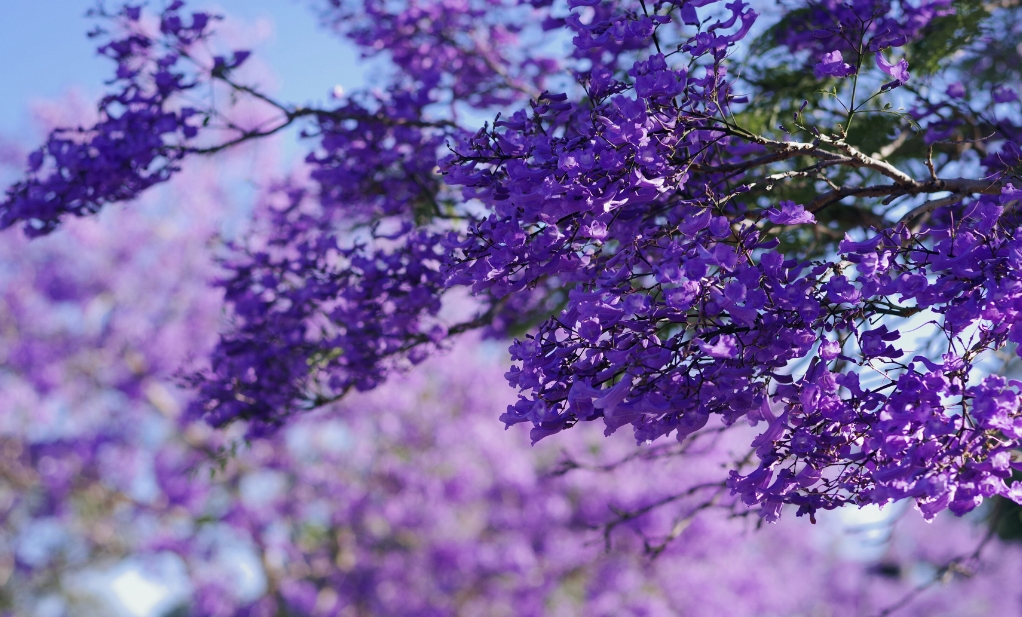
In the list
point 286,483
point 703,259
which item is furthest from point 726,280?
point 286,483

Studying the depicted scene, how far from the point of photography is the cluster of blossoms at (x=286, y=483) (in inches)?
507

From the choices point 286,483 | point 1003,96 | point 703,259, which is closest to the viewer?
point 703,259

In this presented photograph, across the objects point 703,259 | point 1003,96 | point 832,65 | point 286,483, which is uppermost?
point 286,483

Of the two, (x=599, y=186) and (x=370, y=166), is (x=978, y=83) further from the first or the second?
(x=599, y=186)

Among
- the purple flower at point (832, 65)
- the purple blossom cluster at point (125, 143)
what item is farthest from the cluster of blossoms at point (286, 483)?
the purple flower at point (832, 65)

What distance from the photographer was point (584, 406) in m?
2.39

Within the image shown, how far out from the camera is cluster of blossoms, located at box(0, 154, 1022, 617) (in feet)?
42.3

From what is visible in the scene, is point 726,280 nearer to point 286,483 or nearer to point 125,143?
point 125,143

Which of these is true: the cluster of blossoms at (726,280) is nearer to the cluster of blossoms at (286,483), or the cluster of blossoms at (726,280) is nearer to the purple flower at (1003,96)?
the purple flower at (1003,96)

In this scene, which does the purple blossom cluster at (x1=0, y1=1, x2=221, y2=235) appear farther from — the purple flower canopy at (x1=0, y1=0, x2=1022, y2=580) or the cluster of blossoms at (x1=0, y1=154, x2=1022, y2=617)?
the cluster of blossoms at (x1=0, y1=154, x2=1022, y2=617)

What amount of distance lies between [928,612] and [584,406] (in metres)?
21.0

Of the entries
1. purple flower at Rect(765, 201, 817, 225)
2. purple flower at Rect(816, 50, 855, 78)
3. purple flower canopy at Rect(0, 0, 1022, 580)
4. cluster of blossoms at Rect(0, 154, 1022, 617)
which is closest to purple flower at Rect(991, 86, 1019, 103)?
purple flower canopy at Rect(0, 0, 1022, 580)

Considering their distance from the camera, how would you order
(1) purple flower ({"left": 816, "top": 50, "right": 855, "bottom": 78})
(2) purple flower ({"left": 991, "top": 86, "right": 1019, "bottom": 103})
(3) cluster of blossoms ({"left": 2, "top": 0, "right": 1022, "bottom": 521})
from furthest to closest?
(2) purple flower ({"left": 991, "top": 86, "right": 1019, "bottom": 103})
(1) purple flower ({"left": 816, "top": 50, "right": 855, "bottom": 78})
(3) cluster of blossoms ({"left": 2, "top": 0, "right": 1022, "bottom": 521})

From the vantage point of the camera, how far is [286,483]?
1403 cm
